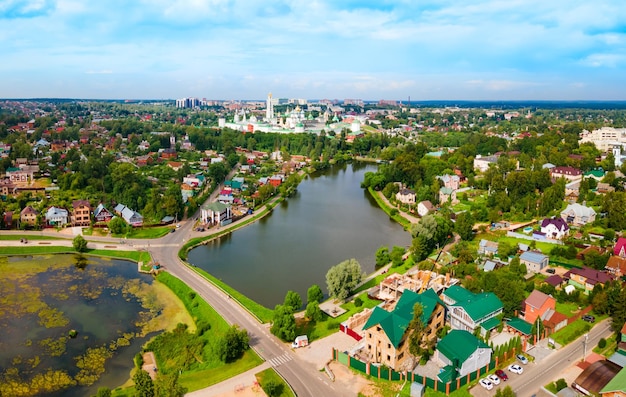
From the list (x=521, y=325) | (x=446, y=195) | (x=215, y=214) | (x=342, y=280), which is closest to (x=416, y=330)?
(x=521, y=325)

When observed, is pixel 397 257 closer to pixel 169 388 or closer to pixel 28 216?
pixel 169 388

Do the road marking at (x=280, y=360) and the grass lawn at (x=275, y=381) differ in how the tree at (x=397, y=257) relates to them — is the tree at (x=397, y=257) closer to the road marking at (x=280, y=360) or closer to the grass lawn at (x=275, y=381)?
the road marking at (x=280, y=360)

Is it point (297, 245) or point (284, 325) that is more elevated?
A: point (284, 325)

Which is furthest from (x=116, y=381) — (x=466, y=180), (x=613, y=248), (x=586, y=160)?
(x=586, y=160)

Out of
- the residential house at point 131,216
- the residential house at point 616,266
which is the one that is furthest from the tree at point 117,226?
the residential house at point 616,266

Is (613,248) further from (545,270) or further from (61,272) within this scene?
(61,272)
